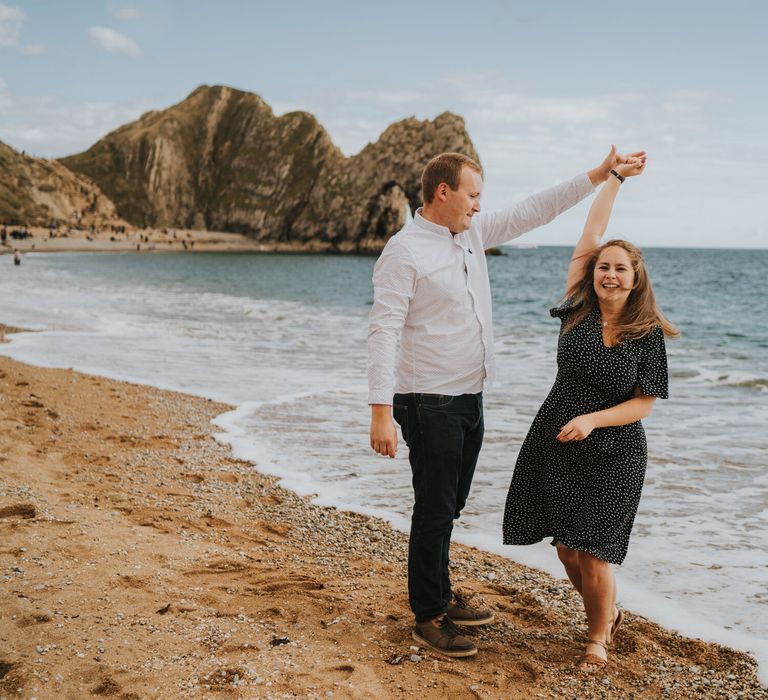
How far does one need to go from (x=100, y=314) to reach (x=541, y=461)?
2097cm

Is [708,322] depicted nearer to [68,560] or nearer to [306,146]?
[68,560]

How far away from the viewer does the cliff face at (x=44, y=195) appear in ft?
408

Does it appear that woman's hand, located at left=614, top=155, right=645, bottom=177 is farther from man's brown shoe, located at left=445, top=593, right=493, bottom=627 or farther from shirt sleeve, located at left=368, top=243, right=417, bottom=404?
man's brown shoe, located at left=445, top=593, right=493, bottom=627

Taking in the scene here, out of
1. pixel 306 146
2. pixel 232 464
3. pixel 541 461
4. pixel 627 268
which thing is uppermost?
pixel 306 146

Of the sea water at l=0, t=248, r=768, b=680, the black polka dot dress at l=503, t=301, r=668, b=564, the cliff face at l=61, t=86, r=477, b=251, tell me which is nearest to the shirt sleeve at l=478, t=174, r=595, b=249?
the black polka dot dress at l=503, t=301, r=668, b=564

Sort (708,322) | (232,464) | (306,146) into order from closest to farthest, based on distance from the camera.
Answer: (232,464)
(708,322)
(306,146)

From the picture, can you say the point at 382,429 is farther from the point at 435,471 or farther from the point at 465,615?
the point at 465,615

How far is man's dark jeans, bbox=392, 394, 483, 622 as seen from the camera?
3305 mm

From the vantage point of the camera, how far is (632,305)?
3402mm

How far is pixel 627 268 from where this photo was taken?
11.0 feet

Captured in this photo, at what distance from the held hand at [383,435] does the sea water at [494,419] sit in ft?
7.07

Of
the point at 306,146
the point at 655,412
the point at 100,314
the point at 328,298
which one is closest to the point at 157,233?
the point at 306,146

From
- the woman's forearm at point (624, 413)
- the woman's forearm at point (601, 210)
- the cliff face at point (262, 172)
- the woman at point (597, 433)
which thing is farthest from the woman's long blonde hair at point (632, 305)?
the cliff face at point (262, 172)

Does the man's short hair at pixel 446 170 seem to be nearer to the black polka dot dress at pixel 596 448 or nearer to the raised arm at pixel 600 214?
the raised arm at pixel 600 214
